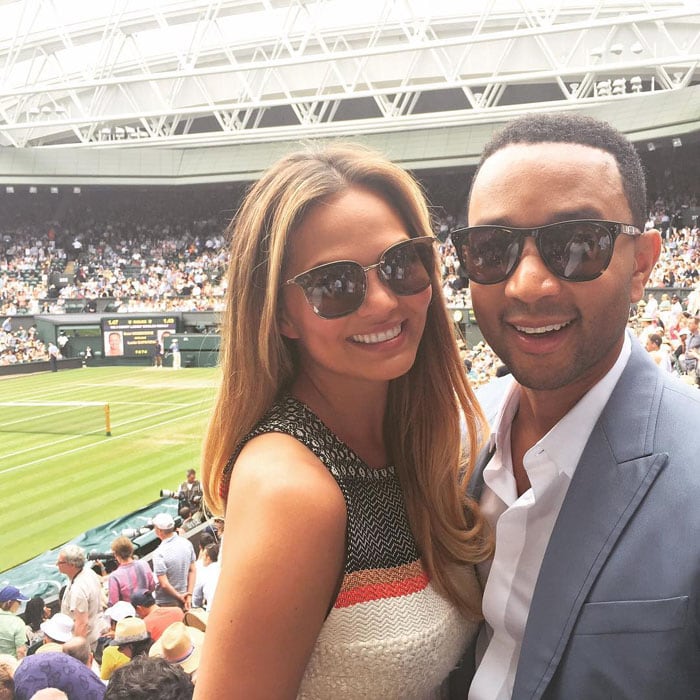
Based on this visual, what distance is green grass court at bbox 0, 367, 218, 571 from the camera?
11781 mm

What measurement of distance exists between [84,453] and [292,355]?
15123 mm

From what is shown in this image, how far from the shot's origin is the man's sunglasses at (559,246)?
188cm

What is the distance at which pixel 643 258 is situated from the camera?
2.02 m

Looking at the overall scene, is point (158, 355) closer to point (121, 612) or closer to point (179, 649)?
point (121, 612)


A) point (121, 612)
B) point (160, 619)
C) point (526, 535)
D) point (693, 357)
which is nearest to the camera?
point (526, 535)

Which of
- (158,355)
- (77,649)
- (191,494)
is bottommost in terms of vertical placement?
(191,494)

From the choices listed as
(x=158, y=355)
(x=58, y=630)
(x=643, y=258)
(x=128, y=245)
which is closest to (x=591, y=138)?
(x=643, y=258)

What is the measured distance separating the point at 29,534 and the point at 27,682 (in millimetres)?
7913

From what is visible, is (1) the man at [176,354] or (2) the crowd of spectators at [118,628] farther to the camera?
(1) the man at [176,354]

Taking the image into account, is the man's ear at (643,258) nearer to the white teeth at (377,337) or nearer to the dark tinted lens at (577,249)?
the dark tinted lens at (577,249)

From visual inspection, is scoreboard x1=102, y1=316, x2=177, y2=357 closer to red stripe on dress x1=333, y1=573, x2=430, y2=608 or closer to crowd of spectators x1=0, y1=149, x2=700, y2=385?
crowd of spectators x1=0, y1=149, x2=700, y2=385

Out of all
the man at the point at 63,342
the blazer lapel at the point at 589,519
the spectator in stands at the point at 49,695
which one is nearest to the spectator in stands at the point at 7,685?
the spectator in stands at the point at 49,695

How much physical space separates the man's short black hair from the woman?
45 centimetres

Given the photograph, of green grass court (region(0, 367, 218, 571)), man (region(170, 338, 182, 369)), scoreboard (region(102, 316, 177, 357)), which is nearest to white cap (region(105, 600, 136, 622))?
green grass court (region(0, 367, 218, 571))
